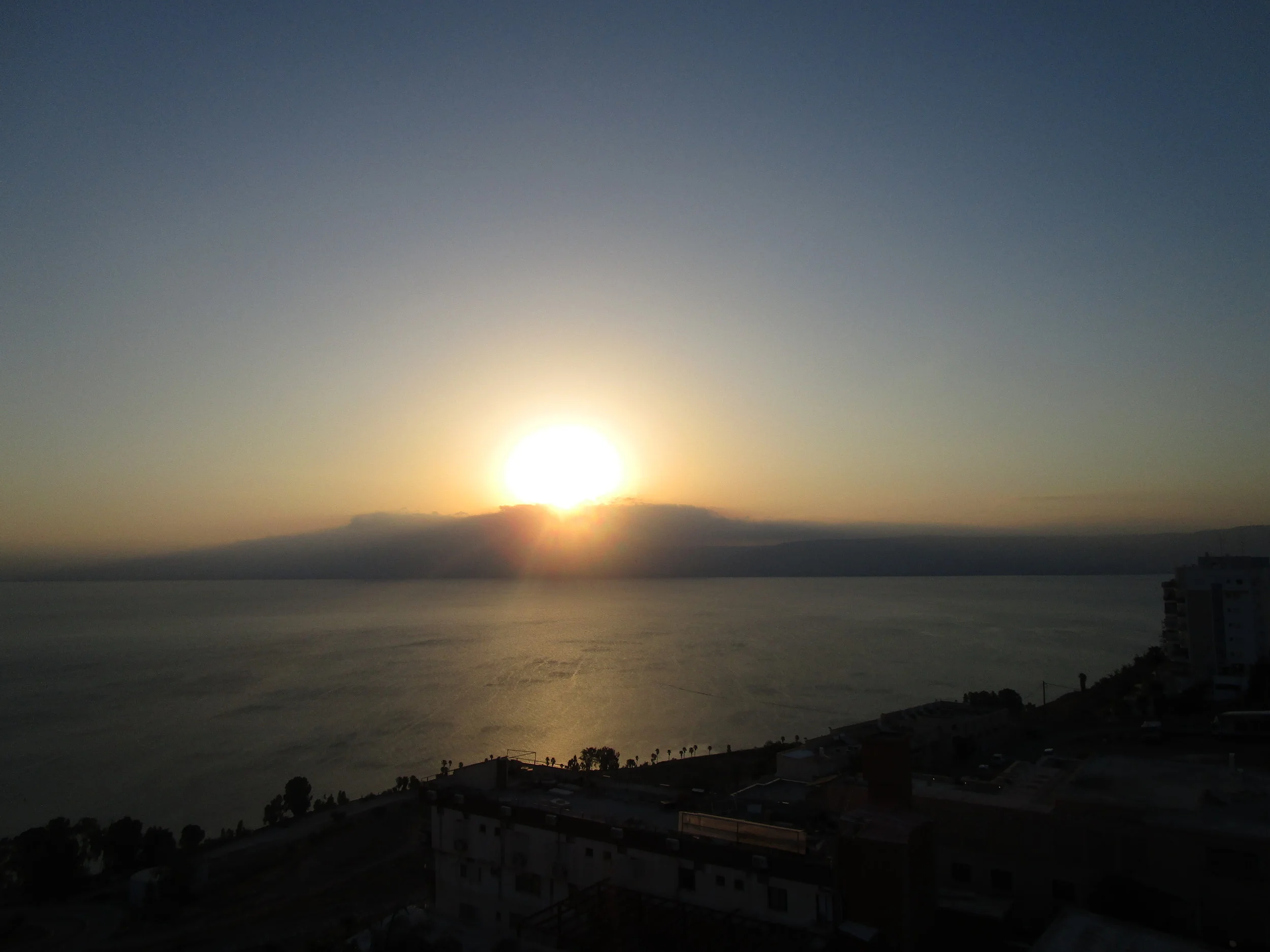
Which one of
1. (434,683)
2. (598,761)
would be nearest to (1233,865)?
(598,761)

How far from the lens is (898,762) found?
750 centimetres

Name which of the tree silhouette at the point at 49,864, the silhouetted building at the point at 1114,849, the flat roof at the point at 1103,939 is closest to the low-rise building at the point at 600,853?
the silhouetted building at the point at 1114,849

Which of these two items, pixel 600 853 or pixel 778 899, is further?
pixel 600 853

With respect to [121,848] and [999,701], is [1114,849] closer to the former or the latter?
[121,848]

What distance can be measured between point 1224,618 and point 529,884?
24.1m

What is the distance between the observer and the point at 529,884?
777cm

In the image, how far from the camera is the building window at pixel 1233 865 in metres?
7.32

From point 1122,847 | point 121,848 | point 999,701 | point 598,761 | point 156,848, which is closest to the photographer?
point 1122,847

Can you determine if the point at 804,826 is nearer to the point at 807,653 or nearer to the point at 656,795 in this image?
the point at 656,795

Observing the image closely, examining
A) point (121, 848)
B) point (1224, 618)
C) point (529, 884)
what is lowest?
point (121, 848)

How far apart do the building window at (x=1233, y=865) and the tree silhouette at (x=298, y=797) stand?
16721 millimetres

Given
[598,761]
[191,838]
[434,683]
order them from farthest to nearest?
1. [434,683]
2. [598,761]
3. [191,838]

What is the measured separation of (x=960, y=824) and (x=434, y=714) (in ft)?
87.6

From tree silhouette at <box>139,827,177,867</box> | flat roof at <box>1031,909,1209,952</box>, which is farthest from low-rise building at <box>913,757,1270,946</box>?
tree silhouette at <box>139,827,177,867</box>
